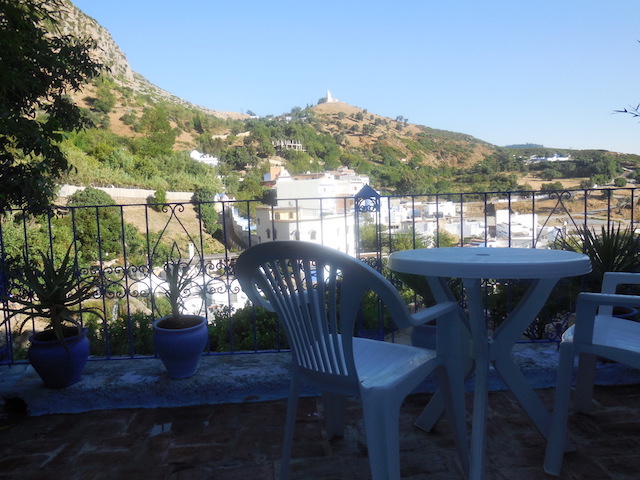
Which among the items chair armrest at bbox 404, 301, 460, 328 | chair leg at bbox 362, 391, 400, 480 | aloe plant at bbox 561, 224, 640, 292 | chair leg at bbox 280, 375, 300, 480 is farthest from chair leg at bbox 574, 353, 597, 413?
chair leg at bbox 280, 375, 300, 480

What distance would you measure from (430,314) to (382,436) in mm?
338

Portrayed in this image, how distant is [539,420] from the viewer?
1.56 meters

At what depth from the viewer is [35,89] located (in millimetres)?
3746

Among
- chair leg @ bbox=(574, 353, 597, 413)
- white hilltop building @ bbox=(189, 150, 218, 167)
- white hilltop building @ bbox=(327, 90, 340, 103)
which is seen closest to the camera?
chair leg @ bbox=(574, 353, 597, 413)

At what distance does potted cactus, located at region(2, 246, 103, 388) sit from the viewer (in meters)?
2.13

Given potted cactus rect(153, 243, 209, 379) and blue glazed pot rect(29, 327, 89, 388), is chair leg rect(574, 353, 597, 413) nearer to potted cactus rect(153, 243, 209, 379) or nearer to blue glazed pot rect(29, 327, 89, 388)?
potted cactus rect(153, 243, 209, 379)

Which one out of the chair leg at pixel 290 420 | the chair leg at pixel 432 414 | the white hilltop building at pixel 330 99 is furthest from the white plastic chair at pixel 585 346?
the white hilltop building at pixel 330 99

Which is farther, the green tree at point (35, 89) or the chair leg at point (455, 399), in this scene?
the green tree at point (35, 89)

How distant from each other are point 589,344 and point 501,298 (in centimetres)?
332

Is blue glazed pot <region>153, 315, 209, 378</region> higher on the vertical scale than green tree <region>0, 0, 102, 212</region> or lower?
lower

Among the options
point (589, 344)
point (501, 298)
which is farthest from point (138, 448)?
point (501, 298)

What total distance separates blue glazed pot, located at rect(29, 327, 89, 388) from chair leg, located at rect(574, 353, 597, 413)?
89.8 inches

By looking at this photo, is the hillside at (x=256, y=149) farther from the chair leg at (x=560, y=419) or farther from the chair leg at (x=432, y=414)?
the chair leg at (x=560, y=419)

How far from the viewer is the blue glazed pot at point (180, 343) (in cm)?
218
